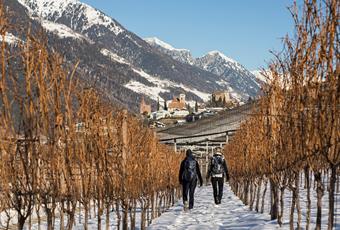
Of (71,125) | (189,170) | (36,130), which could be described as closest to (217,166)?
(189,170)

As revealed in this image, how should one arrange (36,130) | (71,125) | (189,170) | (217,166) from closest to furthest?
(36,130)
(71,125)
(189,170)
(217,166)

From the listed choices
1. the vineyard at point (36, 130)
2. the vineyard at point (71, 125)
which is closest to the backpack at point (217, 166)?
the vineyard at point (71, 125)

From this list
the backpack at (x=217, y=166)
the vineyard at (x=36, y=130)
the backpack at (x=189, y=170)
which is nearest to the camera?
the vineyard at (x=36, y=130)

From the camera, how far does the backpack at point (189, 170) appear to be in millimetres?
11922

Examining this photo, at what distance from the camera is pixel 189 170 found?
11.9 meters

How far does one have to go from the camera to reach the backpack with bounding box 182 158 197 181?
469 inches

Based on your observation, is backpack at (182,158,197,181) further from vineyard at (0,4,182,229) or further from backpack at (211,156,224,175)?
vineyard at (0,4,182,229)

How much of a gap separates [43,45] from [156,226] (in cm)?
579

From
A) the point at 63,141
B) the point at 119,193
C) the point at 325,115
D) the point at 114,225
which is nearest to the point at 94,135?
the point at 119,193

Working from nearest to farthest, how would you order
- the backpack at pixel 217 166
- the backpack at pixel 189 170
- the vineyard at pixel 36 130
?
the vineyard at pixel 36 130 < the backpack at pixel 189 170 < the backpack at pixel 217 166

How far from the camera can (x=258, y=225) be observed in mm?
7887

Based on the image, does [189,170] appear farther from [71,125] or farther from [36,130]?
[36,130]

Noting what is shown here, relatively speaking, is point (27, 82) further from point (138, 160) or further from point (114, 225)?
point (114, 225)

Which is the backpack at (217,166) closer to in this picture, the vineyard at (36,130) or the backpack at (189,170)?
the backpack at (189,170)
